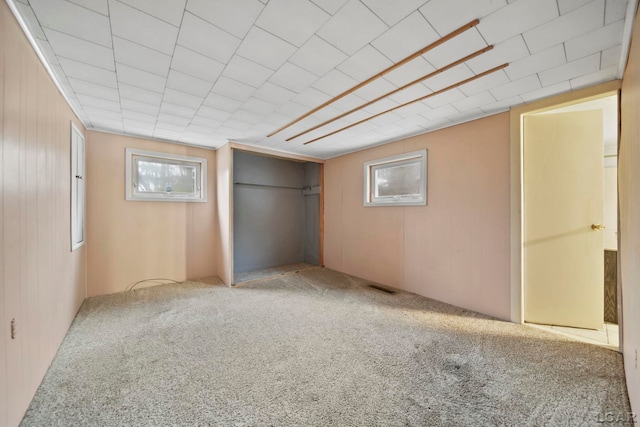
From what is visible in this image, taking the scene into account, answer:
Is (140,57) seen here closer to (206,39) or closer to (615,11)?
(206,39)

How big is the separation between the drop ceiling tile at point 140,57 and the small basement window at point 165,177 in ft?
7.23

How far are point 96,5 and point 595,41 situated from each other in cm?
296

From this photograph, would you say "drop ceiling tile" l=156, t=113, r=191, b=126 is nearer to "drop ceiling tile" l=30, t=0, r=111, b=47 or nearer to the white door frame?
"drop ceiling tile" l=30, t=0, r=111, b=47

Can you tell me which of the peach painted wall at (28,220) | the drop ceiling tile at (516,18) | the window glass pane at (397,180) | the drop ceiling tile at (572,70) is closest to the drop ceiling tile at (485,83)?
the drop ceiling tile at (572,70)

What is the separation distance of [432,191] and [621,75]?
175 centimetres

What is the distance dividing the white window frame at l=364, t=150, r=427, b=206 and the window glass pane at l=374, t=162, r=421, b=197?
59 millimetres

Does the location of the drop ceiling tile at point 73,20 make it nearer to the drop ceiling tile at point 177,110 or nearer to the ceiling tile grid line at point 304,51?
the ceiling tile grid line at point 304,51

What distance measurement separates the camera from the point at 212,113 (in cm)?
259

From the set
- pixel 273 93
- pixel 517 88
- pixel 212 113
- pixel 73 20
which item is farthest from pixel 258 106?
pixel 517 88

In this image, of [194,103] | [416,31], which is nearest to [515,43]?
[416,31]

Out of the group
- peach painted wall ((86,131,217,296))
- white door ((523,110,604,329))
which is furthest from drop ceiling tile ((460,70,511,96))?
peach painted wall ((86,131,217,296))

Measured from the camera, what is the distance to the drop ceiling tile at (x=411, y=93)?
6.67 ft

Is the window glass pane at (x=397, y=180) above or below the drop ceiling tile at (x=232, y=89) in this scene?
below

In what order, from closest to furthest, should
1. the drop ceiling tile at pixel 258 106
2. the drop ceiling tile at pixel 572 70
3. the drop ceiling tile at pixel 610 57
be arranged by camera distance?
the drop ceiling tile at pixel 610 57 → the drop ceiling tile at pixel 572 70 → the drop ceiling tile at pixel 258 106
